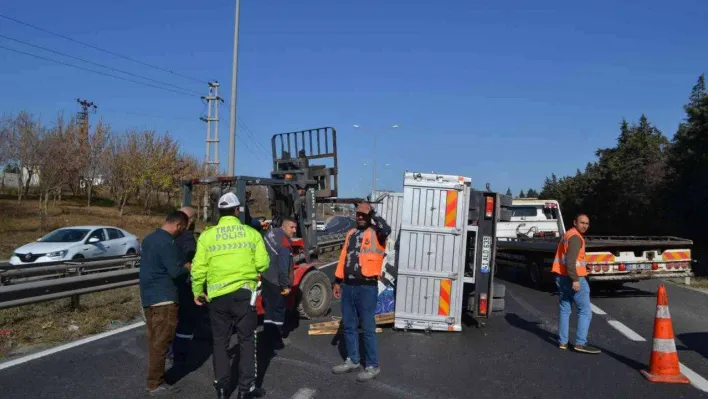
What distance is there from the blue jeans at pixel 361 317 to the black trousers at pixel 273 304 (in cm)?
127

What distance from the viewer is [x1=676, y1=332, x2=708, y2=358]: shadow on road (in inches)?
297

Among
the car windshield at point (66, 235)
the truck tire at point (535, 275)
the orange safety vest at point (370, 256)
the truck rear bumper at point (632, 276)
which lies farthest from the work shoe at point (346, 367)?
the car windshield at point (66, 235)

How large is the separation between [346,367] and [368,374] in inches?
12.0

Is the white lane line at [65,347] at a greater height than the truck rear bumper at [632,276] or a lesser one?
lesser

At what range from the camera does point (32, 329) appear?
8.10 metres

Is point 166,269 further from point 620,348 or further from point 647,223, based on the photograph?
point 647,223

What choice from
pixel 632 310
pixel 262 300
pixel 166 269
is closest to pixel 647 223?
pixel 632 310

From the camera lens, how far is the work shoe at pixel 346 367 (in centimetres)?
614

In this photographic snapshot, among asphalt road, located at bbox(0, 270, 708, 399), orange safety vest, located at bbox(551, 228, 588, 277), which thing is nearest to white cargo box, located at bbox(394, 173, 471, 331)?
asphalt road, located at bbox(0, 270, 708, 399)

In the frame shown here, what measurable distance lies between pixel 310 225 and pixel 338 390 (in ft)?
13.8

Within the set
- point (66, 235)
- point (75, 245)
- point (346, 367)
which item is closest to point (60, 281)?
point (346, 367)

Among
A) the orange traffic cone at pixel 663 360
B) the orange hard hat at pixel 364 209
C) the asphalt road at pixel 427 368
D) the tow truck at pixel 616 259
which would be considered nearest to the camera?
the asphalt road at pixel 427 368

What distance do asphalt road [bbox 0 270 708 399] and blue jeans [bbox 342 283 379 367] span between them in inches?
10.3

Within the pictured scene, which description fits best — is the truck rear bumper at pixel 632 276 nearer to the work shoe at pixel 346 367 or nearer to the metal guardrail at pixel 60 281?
the metal guardrail at pixel 60 281
